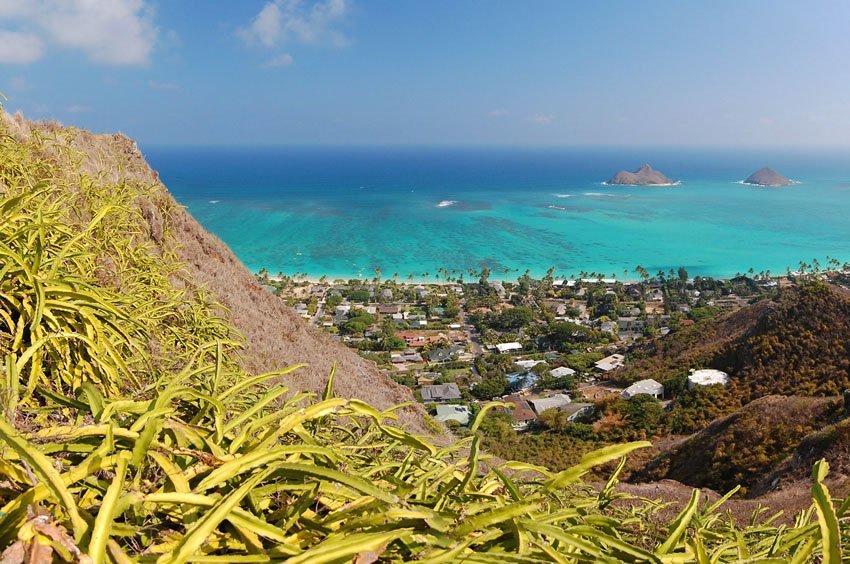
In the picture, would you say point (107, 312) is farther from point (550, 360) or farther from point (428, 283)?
point (428, 283)

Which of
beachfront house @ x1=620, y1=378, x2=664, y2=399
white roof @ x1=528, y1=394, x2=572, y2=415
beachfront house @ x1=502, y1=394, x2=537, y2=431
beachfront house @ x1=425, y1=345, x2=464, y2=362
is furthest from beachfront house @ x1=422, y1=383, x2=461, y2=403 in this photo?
beachfront house @ x1=620, y1=378, x2=664, y2=399

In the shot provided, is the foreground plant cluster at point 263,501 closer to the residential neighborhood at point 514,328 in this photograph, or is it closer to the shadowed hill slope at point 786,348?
the shadowed hill slope at point 786,348

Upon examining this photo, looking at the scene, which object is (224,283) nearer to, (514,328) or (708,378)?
(708,378)

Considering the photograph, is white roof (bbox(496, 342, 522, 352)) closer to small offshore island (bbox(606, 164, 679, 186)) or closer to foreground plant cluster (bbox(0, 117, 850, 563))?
foreground plant cluster (bbox(0, 117, 850, 563))

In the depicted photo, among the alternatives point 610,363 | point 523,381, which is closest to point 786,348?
point 523,381

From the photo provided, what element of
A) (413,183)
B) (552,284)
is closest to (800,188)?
(413,183)

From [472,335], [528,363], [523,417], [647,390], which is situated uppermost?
[647,390]
